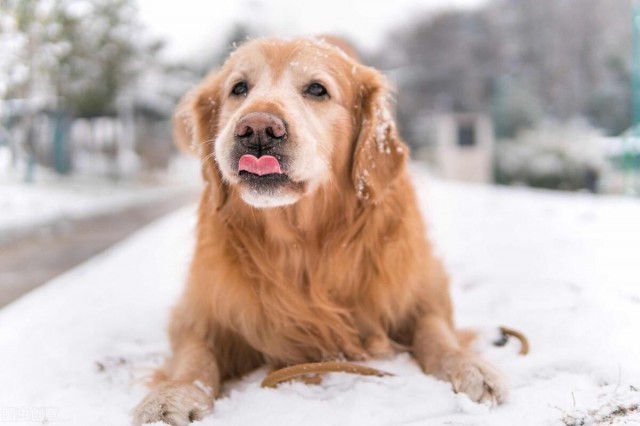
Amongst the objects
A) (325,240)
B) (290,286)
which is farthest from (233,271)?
(325,240)

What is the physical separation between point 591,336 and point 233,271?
143cm

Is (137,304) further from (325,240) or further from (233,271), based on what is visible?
(325,240)

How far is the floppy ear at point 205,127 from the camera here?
2.25m

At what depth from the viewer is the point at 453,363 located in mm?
1817

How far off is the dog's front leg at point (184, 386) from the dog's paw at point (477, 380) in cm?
83

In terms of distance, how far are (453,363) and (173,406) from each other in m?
0.95

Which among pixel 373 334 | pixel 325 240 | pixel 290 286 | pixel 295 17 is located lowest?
pixel 373 334

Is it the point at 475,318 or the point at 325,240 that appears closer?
the point at 325,240

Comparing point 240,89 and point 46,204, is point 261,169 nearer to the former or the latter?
point 240,89

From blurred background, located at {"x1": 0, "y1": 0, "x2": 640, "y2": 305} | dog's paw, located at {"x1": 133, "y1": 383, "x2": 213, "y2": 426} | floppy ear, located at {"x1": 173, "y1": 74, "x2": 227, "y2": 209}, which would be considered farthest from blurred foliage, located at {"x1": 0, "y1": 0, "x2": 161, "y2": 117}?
dog's paw, located at {"x1": 133, "y1": 383, "x2": 213, "y2": 426}

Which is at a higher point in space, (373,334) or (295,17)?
(295,17)

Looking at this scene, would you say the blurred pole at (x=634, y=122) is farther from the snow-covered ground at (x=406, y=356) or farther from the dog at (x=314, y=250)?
the dog at (x=314, y=250)

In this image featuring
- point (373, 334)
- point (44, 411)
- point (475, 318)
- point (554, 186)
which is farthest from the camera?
point (554, 186)

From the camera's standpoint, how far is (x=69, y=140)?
19.3m
